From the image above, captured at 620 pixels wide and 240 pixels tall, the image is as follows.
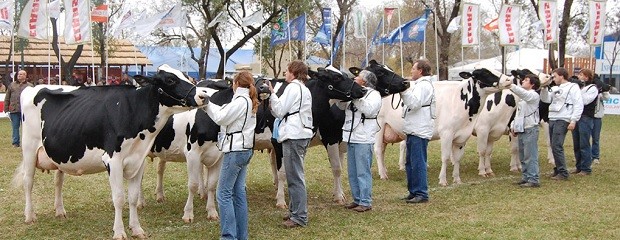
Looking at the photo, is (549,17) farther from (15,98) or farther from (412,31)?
(15,98)

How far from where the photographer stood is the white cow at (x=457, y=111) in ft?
35.8

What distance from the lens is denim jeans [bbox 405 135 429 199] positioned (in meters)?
9.41

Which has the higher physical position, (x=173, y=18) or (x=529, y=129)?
(x=173, y=18)

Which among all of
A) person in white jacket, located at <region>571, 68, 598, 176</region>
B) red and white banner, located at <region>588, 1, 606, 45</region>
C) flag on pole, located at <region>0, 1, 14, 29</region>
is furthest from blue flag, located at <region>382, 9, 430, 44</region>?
flag on pole, located at <region>0, 1, 14, 29</region>

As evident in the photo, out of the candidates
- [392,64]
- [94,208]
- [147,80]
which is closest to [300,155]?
[147,80]

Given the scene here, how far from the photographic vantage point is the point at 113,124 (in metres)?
7.09

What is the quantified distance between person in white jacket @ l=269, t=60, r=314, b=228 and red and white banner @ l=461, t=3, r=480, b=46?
18500 millimetres

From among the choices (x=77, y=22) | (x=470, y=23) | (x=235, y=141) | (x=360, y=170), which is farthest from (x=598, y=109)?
(x=77, y=22)

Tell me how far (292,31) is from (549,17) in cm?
964

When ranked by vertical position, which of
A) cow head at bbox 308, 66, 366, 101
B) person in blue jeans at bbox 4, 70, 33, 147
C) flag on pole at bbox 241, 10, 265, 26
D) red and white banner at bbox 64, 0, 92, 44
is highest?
flag on pole at bbox 241, 10, 265, 26

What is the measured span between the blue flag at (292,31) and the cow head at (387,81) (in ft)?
53.0

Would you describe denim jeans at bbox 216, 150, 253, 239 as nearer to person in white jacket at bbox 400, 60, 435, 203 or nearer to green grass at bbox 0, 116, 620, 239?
green grass at bbox 0, 116, 620, 239

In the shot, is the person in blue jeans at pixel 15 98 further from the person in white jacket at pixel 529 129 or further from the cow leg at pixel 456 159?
the person in white jacket at pixel 529 129

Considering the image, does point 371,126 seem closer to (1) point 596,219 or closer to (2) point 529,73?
(1) point 596,219
